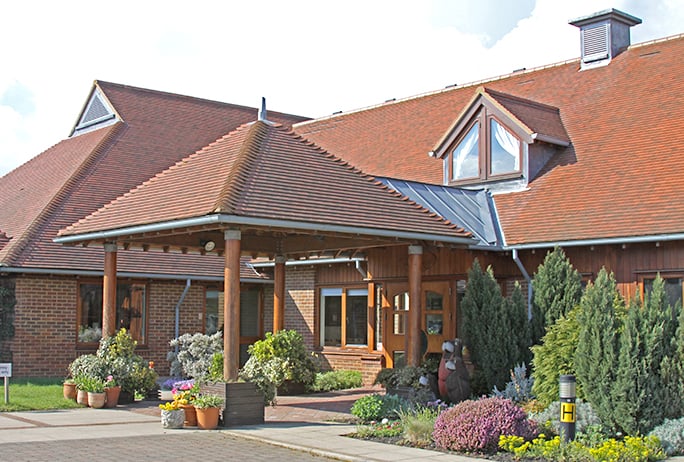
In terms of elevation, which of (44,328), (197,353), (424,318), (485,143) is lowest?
(197,353)

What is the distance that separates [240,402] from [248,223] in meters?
2.87

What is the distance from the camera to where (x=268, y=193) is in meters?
14.8

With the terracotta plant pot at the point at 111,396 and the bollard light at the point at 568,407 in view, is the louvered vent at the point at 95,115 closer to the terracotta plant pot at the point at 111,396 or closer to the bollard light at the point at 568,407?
the terracotta plant pot at the point at 111,396

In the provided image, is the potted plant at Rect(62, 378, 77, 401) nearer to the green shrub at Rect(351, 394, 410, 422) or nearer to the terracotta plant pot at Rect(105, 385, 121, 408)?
the terracotta plant pot at Rect(105, 385, 121, 408)

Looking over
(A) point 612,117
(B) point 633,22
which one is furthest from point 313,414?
(B) point 633,22

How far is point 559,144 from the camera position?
2023 cm

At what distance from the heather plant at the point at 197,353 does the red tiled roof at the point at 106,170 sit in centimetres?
287

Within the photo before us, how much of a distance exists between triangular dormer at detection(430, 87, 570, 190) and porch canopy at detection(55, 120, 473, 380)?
4021 mm

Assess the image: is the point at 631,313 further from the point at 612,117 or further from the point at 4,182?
the point at 4,182

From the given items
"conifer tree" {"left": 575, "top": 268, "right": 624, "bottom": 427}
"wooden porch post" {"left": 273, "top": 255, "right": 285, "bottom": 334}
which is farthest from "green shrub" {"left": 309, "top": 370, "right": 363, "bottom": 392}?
"conifer tree" {"left": 575, "top": 268, "right": 624, "bottom": 427}

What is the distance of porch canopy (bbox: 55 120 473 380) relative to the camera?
14.3 m

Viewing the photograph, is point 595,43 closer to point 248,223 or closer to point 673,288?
point 673,288

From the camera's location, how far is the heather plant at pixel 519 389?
15.1m

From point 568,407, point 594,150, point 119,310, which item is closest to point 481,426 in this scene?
point 568,407
